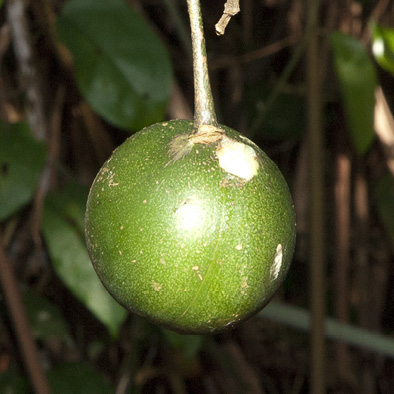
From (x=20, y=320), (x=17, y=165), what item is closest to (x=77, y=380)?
(x=20, y=320)

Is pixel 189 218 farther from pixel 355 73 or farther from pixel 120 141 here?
pixel 120 141

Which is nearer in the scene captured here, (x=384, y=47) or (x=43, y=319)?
(x=384, y=47)

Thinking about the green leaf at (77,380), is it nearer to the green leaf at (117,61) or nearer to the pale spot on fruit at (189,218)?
the green leaf at (117,61)

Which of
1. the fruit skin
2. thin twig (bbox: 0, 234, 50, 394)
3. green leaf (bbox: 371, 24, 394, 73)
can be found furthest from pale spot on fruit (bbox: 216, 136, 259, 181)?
thin twig (bbox: 0, 234, 50, 394)

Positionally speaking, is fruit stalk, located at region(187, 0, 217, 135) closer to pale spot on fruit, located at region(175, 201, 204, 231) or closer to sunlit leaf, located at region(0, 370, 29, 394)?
pale spot on fruit, located at region(175, 201, 204, 231)

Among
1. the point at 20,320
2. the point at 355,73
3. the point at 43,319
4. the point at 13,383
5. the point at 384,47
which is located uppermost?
the point at 384,47

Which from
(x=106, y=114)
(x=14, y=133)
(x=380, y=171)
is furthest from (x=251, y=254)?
(x=380, y=171)
